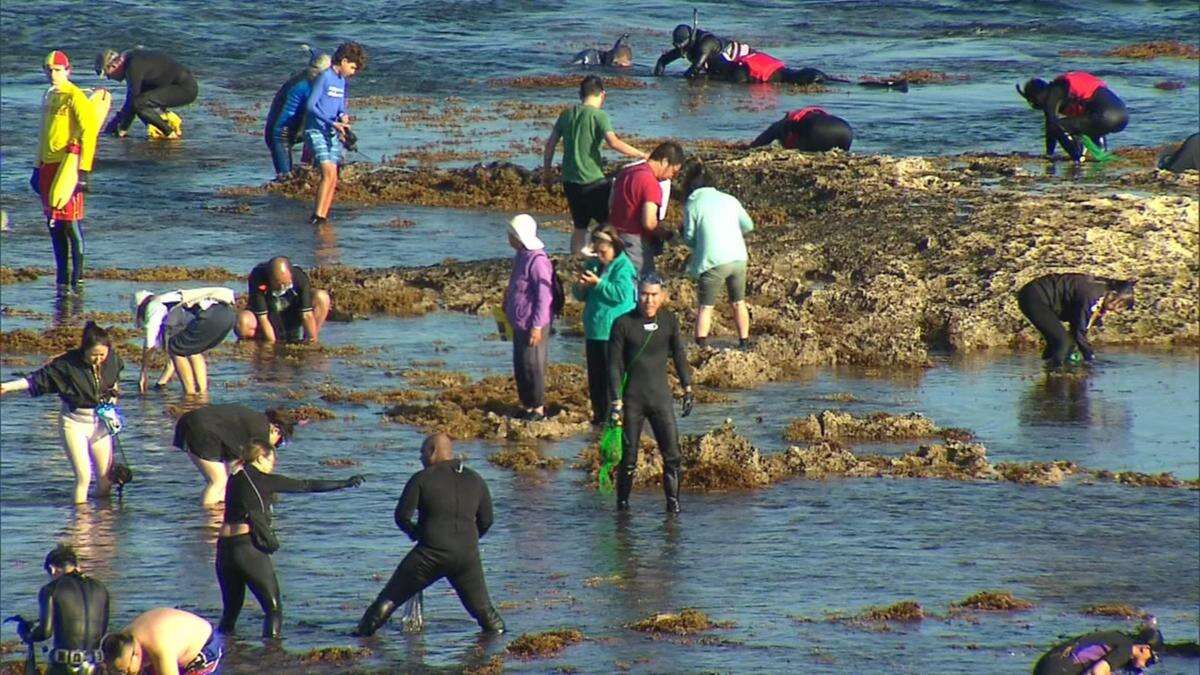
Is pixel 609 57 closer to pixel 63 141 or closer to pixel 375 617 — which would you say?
pixel 63 141

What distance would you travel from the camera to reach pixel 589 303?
1522 centimetres

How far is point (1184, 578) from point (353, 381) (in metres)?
7.14

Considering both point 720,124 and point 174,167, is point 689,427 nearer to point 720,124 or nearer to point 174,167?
point 174,167

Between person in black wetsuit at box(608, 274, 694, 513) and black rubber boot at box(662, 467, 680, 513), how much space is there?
0.19 ft

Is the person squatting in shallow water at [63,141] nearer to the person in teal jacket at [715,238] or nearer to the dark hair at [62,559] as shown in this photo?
the person in teal jacket at [715,238]

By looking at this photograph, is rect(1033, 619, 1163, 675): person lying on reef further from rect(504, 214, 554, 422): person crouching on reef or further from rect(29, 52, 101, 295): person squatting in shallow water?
rect(29, 52, 101, 295): person squatting in shallow water

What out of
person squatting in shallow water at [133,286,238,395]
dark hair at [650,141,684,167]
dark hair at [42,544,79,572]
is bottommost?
dark hair at [42,544,79,572]

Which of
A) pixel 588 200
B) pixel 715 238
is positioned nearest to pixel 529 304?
pixel 715 238

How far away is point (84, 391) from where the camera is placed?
543 inches

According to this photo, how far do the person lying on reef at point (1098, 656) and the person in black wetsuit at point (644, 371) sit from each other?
155 inches

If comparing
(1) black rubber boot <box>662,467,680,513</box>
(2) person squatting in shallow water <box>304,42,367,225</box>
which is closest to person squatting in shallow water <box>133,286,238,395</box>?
(1) black rubber boot <box>662,467,680,513</box>

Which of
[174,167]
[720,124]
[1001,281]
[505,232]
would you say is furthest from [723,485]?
[720,124]

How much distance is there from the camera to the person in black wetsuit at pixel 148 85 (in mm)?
29750

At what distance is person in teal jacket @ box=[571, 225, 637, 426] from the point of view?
14930mm
